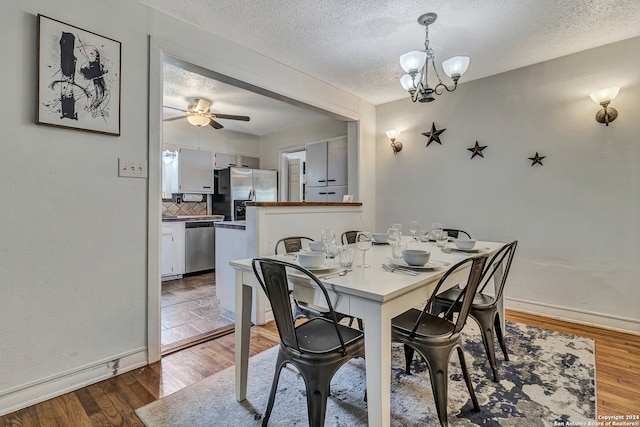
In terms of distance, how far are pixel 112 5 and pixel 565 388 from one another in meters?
3.56

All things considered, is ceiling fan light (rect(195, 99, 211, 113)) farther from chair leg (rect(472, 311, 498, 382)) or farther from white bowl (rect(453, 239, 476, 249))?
chair leg (rect(472, 311, 498, 382))

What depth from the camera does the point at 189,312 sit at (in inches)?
122

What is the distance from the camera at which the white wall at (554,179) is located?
103 inches

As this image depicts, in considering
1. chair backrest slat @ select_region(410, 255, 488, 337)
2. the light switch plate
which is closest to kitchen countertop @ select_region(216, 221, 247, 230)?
the light switch plate

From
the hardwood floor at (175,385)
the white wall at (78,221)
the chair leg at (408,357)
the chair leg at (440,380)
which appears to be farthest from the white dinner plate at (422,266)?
the white wall at (78,221)

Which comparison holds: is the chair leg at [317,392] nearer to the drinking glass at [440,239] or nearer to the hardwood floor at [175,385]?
the hardwood floor at [175,385]

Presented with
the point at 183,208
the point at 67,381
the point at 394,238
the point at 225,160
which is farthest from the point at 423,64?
the point at 183,208

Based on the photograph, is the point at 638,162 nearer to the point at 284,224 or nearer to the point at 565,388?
the point at 565,388

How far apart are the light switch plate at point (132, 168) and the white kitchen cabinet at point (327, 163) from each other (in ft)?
9.47

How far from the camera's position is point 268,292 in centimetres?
138

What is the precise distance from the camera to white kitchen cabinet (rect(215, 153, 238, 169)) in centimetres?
545

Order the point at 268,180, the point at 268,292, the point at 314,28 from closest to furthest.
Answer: the point at 268,292 → the point at 314,28 → the point at 268,180

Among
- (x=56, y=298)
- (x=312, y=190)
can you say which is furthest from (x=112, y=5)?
(x=312, y=190)

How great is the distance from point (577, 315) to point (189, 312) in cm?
368
